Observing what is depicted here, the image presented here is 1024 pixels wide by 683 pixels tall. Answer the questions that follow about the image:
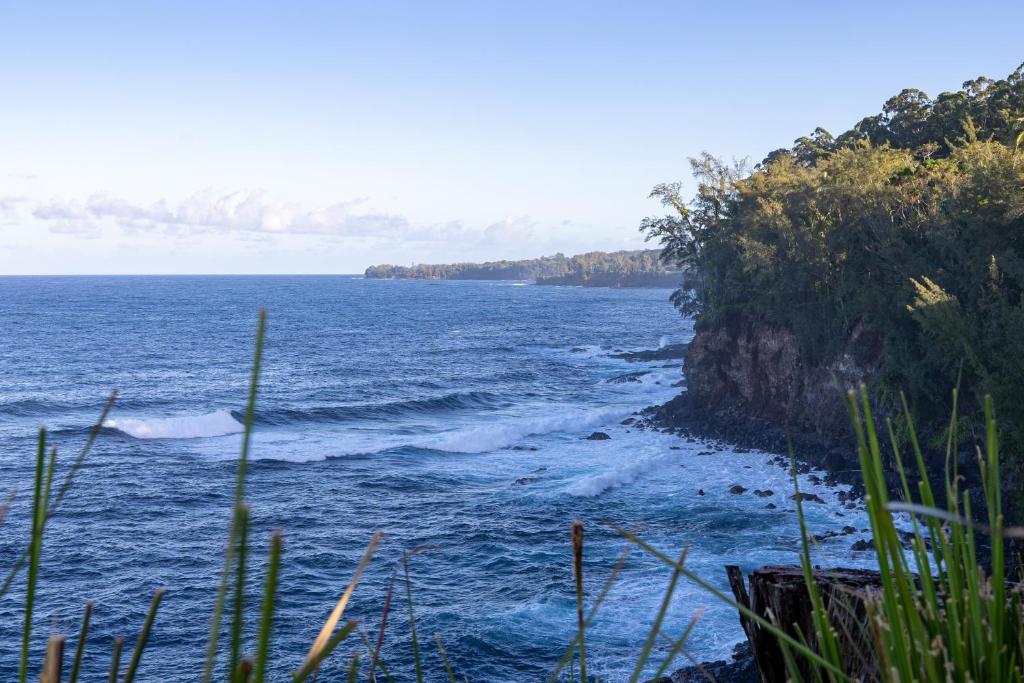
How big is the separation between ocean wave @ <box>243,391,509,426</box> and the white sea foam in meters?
0.81

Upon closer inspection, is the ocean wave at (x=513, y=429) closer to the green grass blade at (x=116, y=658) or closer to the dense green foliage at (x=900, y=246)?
the dense green foliage at (x=900, y=246)

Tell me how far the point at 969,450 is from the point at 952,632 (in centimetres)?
3310

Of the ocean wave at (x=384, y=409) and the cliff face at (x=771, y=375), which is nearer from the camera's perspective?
the cliff face at (x=771, y=375)

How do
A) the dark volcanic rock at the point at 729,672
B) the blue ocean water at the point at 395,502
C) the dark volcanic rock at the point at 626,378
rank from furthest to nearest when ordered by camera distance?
the dark volcanic rock at the point at 626,378, the blue ocean water at the point at 395,502, the dark volcanic rock at the point at 729,672

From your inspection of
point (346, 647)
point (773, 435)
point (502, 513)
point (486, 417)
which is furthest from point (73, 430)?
point (773, 435)

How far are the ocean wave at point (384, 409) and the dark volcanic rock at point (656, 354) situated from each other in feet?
70.9

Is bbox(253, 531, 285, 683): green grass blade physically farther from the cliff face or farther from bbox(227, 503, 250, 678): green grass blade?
the cliff face

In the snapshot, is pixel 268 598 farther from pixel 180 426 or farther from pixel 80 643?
pixel 180 426

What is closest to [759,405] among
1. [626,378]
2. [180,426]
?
[626,378]

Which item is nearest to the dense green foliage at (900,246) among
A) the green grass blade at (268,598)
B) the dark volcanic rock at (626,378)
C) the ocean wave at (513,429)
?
the ocean wave at (513,429)

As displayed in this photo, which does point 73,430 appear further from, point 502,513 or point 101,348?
point 101,348

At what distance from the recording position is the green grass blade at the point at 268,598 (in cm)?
71

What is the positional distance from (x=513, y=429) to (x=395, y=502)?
43.9 ft

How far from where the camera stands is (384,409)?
5278cm
